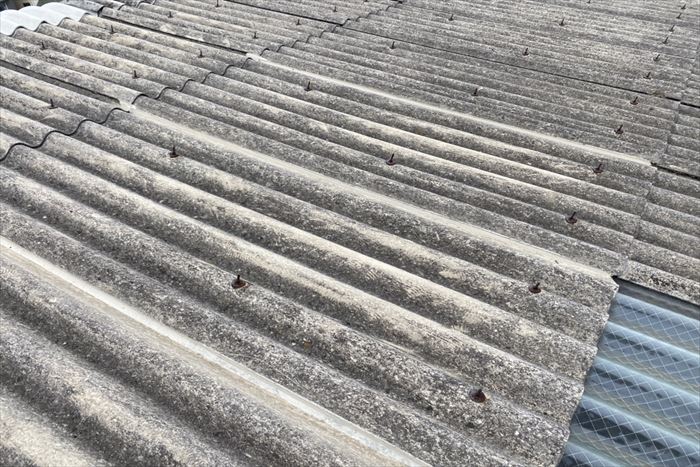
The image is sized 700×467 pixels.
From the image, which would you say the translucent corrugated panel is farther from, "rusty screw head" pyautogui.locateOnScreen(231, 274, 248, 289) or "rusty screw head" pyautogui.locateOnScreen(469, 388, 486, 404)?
"rusty screw head" pyautogui.locateOnScreen(231, 274, 248, 289)

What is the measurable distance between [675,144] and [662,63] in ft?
5.95

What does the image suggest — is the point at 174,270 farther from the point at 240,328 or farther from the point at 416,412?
the point at 416,412

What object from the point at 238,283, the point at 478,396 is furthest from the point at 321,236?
the point at 478,396

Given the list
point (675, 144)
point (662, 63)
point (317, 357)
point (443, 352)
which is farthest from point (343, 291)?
point (662, 63)

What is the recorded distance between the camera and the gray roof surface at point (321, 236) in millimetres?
2387

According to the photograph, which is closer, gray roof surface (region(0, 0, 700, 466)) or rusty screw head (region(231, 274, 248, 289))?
gray roof surface (region(0, 0, 700, 466))

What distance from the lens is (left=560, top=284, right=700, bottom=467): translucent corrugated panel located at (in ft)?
8.18

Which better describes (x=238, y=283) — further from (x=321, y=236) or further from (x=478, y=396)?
(x=478, y=396)

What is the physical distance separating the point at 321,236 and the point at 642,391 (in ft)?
6.90

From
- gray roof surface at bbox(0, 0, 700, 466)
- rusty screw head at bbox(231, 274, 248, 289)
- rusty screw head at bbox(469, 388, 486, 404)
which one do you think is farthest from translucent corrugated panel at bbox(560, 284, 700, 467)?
rusty screw head at bbox(231, 274, 248, 289)

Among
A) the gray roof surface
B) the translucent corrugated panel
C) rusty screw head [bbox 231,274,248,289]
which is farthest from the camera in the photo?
rusty screw head [bbox 231,274,248,289]

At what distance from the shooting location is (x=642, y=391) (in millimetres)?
2750

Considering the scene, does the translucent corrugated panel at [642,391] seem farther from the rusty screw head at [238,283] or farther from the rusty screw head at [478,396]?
the rusty screw head at [238,283]

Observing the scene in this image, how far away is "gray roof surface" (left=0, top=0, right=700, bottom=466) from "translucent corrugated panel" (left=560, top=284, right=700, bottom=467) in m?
0.18
